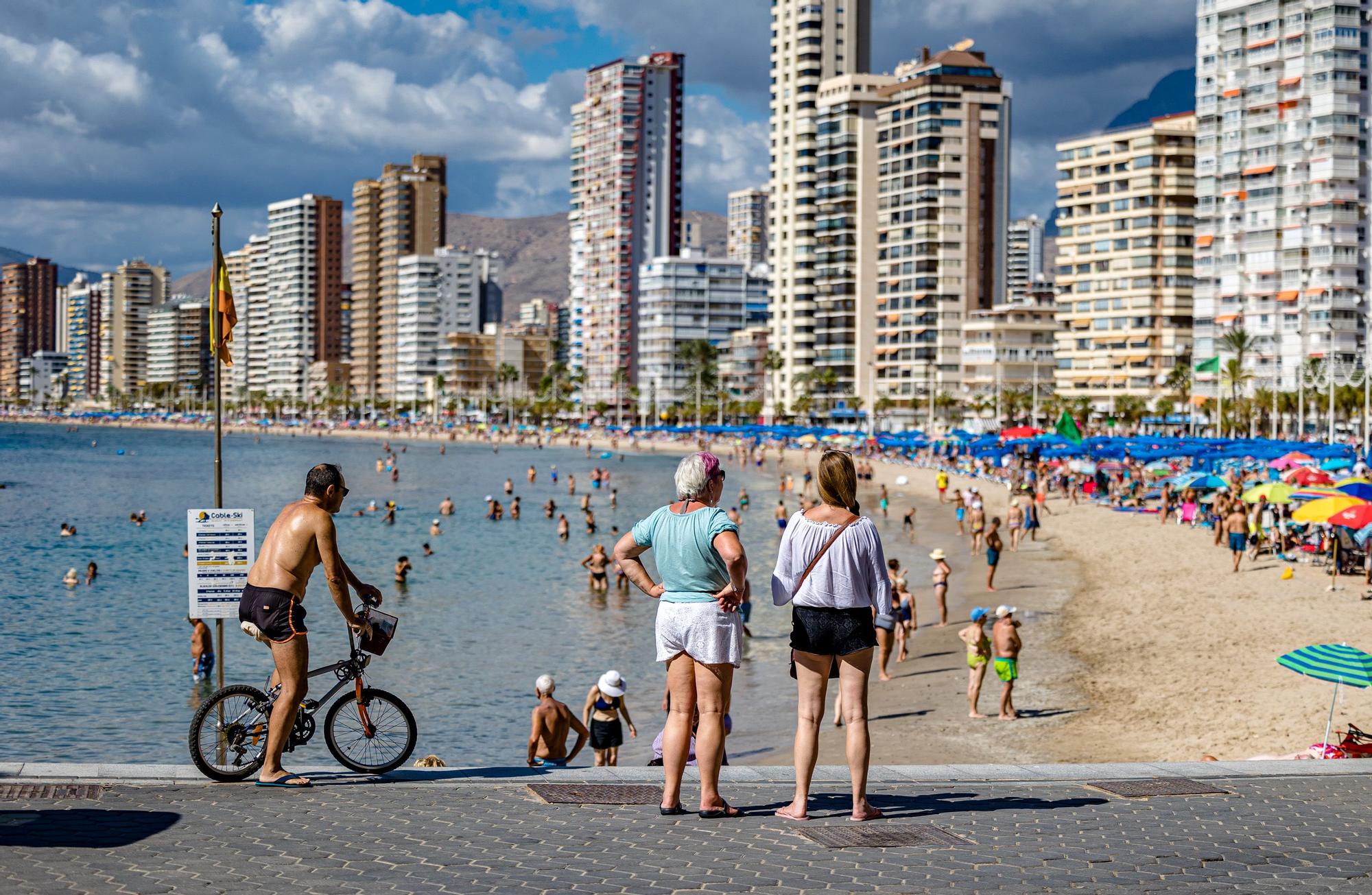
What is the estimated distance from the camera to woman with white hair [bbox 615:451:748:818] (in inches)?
277

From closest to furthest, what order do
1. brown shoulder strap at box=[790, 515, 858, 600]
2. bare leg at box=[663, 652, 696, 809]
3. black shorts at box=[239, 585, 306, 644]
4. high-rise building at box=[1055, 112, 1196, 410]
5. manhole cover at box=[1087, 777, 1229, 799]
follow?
brown shoulder strap at box=[790, 515, 858, 600] < bare leg at box=[663, 652, 696, 809] < black shorts at box=[239, 585, 306, 644] < manhole cover at box=[1087, 777, 1229, 799] < high-rise building at box=[1055, 112, 1196, 410]

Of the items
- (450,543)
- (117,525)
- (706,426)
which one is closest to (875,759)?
(450,543)

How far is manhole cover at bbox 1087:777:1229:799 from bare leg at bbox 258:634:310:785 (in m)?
4.90

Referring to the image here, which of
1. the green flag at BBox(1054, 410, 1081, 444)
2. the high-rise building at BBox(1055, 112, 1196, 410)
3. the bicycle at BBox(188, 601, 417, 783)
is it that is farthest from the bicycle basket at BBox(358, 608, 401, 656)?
the high-rise building at BBox(1055, 112, 1196, 410)

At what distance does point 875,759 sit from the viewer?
1592 centimetres

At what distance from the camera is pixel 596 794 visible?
8.01 meters

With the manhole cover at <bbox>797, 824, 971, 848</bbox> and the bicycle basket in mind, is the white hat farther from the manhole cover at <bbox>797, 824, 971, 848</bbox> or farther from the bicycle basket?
the manhole cover at <bbox>797, 824, 971, 848</bbox>

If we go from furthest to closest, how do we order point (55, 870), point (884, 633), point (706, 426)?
point (706, 426)
point (884, 633)
point (55, 870)

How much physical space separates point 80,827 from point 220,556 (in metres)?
2.80

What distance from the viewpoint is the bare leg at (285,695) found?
25.6 feet

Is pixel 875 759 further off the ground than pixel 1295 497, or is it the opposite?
pixel 1295 497

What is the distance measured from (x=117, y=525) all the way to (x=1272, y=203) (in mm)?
86754

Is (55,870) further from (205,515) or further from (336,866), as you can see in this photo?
(205,515)

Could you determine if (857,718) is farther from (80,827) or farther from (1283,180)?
(1283,180)
